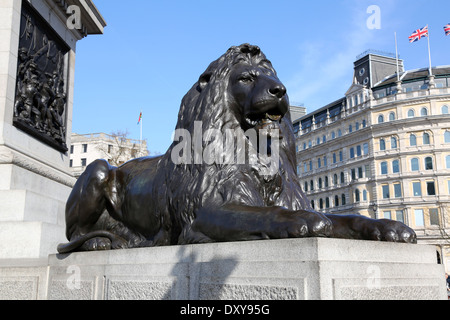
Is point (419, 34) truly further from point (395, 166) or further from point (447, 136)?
point (395, 166)

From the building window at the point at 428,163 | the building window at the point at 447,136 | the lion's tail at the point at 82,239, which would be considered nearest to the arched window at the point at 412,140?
the building window at the point at 428,163

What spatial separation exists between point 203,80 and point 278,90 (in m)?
0.91

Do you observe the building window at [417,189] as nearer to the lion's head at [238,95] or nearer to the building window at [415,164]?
the building window at [415,164]

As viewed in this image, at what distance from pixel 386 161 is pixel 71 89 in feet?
178

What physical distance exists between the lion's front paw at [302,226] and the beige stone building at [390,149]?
172 feet

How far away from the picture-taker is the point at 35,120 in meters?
9.64

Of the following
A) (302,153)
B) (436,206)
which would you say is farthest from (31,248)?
(302,153)

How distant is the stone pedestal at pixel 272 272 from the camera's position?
A: 2668 mm

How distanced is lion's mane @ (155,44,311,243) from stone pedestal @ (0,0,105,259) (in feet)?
13.4

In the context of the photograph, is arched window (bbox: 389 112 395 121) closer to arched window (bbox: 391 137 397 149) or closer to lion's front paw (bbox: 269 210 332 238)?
arched window (bbox: 391 137 397 149)

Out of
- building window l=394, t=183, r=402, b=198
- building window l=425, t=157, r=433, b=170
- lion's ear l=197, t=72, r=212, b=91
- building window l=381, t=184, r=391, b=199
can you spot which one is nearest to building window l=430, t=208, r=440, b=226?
building window l=394, t=183, r=402, b=198

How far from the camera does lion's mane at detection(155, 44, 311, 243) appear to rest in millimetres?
3846

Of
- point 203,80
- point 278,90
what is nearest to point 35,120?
point 203,80

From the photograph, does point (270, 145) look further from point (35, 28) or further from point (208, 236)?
point (35, 28)
